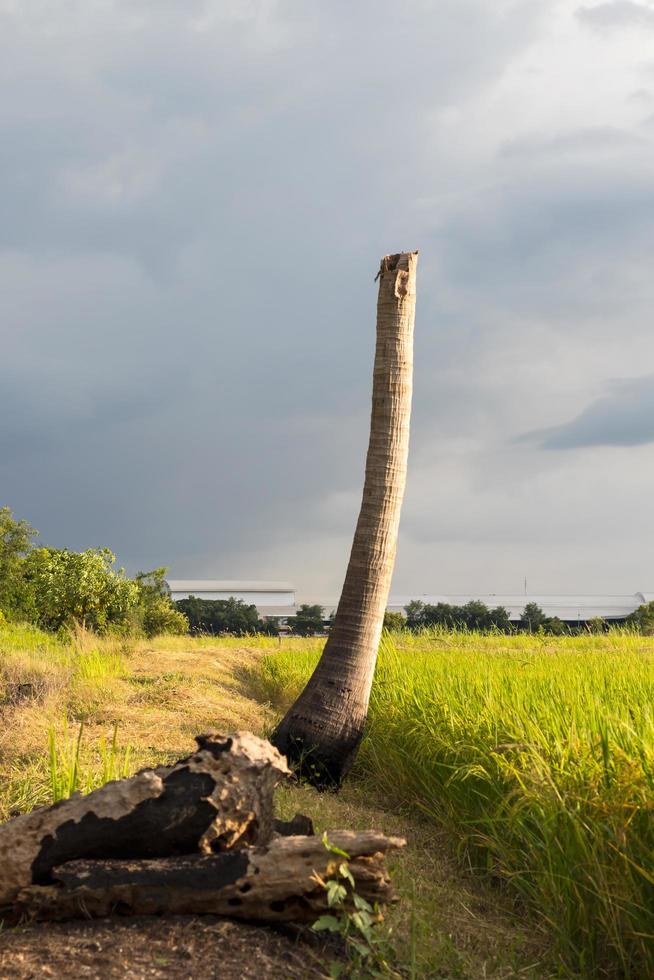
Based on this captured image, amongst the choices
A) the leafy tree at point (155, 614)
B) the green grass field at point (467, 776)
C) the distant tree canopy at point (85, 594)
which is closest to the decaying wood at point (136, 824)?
the green grass field at point (467, 776)

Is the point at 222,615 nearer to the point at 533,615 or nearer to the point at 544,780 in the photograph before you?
the point at 533,615

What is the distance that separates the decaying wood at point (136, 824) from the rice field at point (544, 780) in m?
1.63

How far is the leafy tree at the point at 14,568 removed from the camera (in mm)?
35719

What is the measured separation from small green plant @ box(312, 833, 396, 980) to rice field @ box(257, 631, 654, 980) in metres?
1.02

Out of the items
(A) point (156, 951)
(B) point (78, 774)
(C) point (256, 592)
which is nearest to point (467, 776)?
(B) point (78, 774)

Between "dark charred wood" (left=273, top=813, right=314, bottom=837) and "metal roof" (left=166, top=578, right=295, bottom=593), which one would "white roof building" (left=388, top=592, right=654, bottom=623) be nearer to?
"metal roof" (left=166, top=578, right=295, bottom=593)

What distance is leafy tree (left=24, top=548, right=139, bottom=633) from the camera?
20.6 m

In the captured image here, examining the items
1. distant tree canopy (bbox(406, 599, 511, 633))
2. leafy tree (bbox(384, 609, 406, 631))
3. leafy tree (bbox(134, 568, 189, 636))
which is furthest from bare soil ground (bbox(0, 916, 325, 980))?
distant tree canopy (bbox(406, 599, 511, 633))

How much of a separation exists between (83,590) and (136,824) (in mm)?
17068

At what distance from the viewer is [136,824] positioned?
4211 millimetres

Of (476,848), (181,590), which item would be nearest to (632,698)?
(476,848)

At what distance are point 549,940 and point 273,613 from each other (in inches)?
2504

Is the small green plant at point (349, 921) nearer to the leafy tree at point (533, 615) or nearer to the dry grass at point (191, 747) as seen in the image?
the dry grass at point (191, 747)

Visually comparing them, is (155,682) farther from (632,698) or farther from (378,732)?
(632,698)
